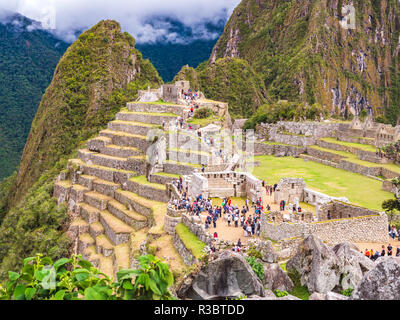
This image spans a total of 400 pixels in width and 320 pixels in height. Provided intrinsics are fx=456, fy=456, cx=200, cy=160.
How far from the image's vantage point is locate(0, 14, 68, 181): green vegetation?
90.4 m

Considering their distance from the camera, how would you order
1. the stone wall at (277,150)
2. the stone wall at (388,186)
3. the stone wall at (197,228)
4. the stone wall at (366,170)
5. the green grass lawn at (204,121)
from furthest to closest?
1. the stone wall at (277,150)
2. the stone wall at (366,170)
3. the green grass lawn at (204,121)
4. the stone wall at (388,186)
5. the stone wall at (197,228)

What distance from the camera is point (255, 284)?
816 centimetres

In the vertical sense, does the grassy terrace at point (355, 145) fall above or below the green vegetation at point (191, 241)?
above

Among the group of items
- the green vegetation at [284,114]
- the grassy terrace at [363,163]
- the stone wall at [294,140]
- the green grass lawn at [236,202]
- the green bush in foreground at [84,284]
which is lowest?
the green grass lawn at [236,202]

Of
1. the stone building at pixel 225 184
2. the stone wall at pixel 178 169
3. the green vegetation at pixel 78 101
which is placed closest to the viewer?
the stone building at pixel 225 184

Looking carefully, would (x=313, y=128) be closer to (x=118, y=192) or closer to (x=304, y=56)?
(x=118, y=192)

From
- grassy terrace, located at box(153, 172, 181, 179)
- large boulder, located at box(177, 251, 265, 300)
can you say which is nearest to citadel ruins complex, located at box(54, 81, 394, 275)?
grassy terrace, located at box(153, 172, 181, 179)

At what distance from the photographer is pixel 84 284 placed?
4.98m

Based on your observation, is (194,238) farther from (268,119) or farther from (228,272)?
(268,119)

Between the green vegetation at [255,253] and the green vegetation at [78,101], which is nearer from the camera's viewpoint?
the green vegetation at [255,253]

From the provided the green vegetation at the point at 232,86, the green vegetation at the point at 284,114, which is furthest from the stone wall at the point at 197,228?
the green vegetation at the point at 232,86

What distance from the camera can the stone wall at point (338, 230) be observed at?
1395cm

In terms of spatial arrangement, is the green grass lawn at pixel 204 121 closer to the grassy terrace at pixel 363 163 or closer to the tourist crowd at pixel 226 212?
the tourist crowd at pixel 226 212

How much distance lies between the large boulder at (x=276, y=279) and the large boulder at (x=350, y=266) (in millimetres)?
1067
